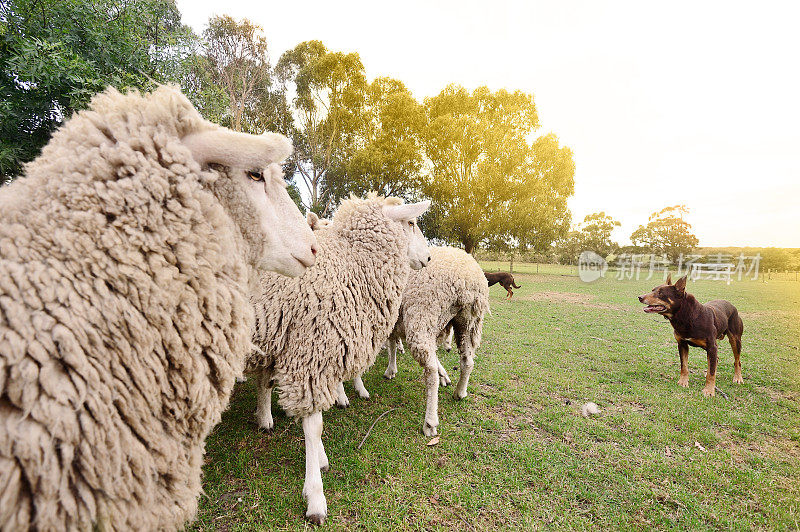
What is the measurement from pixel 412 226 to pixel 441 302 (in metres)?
1.03

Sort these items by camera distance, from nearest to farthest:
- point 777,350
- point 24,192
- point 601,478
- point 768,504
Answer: point 24,192, point 768,504, point 601,478, point 777,350

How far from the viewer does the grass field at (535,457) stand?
254cm

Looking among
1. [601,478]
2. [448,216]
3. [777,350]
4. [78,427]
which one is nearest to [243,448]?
[78,427]

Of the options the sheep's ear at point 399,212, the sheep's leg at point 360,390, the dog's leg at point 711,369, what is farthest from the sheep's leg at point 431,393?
the dog's leg at point 711,369

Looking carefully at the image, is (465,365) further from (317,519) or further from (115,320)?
(115,320)

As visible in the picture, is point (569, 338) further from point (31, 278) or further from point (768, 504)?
point (31, 278)

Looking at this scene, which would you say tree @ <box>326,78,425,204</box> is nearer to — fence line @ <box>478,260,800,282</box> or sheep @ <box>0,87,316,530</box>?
fence line @ <box>478,260,800,282</box>

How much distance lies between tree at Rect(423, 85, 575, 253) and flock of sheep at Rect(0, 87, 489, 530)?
19.6 metres

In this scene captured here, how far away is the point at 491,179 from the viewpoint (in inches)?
774

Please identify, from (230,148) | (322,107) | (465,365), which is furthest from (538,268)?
(230,148)

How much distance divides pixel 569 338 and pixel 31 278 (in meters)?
9.27

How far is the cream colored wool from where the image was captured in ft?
12.0

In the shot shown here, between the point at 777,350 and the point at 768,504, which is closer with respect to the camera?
the point at 768,504

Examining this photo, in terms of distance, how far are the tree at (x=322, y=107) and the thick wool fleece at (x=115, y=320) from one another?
17.7 metres
